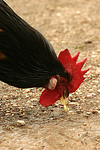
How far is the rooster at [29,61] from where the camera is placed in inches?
93.2

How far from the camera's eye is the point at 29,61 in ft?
8.04

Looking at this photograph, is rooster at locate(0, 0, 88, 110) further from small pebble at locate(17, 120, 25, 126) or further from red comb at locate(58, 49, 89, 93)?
small pebble at locate(17, 120, 25, 126)

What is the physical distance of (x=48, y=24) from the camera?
5.87m

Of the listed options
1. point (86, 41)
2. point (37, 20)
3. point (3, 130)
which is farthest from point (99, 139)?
point (37, 20)

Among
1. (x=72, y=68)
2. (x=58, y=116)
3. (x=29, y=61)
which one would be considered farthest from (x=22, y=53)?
(x=58, y=116)

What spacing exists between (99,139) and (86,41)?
111 inches

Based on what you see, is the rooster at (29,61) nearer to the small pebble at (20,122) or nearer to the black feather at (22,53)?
the black feather at (22,53)

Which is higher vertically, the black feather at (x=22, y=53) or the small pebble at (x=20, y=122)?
the black feather at (x=22, y=53)

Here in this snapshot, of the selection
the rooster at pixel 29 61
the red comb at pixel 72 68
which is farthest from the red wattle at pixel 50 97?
the red comb at pixel 72 68

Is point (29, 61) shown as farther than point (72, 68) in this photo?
No

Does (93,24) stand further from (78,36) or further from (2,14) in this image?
(2,14)

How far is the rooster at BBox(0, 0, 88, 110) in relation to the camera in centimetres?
237

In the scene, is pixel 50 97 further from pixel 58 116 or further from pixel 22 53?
pixel 22 53

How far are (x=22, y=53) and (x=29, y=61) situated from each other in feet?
0.36
